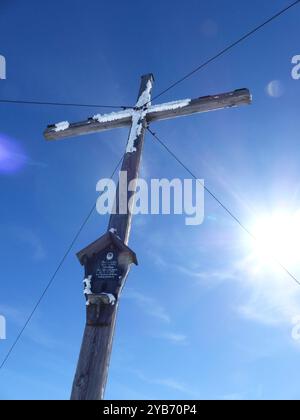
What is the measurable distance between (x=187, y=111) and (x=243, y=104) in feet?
2.41

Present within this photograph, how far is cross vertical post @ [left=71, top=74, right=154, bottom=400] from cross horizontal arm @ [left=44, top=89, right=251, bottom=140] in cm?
61

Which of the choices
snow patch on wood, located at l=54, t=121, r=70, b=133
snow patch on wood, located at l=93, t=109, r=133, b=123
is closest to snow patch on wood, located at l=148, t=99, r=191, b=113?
snow patch on wood, located at l=93, t=109, r=133, b=123

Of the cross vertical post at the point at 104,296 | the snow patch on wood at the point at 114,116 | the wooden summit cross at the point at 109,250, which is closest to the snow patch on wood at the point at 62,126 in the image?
the wooden summit cross at the point at 109,250

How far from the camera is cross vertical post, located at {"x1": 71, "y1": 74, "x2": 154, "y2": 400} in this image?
381 centimetres

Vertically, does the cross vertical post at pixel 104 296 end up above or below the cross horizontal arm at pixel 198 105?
below

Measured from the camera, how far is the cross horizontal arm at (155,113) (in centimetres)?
560

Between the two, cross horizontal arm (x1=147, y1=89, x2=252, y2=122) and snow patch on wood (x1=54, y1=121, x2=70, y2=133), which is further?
snow patch on wood (x1=54, y1=121, x2=70, y2=133)

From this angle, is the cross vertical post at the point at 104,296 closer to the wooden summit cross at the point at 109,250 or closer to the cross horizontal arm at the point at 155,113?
the wooden summit cross at the point at 109,250

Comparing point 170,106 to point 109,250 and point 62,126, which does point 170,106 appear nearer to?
point 62,126

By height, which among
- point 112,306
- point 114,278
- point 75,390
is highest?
point 114,278

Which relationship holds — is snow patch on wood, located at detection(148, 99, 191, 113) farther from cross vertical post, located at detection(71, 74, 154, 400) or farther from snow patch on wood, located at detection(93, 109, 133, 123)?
cross vertical post, located at detection(71, 74, 154, 400)
